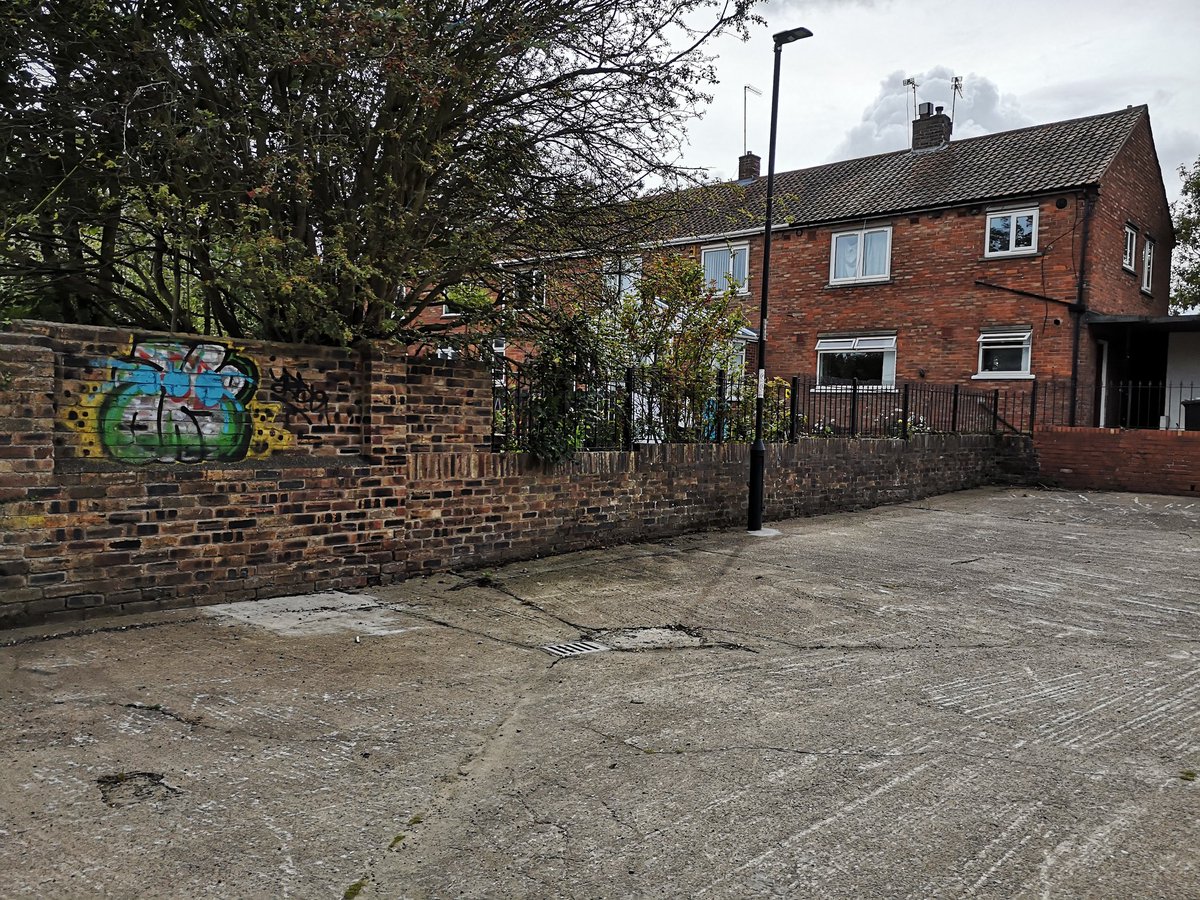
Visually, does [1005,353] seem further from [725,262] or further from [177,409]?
[177,409]

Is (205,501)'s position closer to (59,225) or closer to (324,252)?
(324,252)

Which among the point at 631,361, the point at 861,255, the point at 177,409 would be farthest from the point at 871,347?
the point at 177,409

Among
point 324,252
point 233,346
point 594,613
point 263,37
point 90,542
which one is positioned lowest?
point 594,613

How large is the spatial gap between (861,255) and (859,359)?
2.65m

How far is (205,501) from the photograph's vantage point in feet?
20.3

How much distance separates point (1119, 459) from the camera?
17.0 metres

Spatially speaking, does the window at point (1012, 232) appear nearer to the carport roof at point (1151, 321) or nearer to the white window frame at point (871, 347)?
the carport roof at point (1151, 321)

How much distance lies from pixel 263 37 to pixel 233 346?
2255 mm

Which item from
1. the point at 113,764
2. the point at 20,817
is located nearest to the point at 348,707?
the point at 113,764

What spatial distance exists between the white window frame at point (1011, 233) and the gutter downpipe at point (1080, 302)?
0.99 metres

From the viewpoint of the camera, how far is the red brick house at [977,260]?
749 inches

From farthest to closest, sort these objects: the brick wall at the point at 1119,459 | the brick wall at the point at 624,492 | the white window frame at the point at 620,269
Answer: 1. the brick wall at the point at 1119,459
2. the white window frame at the point at 620,269
3. the brick wall at the point at 624,492

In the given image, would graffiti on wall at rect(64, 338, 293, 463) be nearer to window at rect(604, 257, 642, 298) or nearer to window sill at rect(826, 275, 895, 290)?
window at rect(604, 257, 642, 298)

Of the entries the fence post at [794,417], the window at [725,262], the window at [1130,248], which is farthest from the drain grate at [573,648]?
the window at [1130,248]
